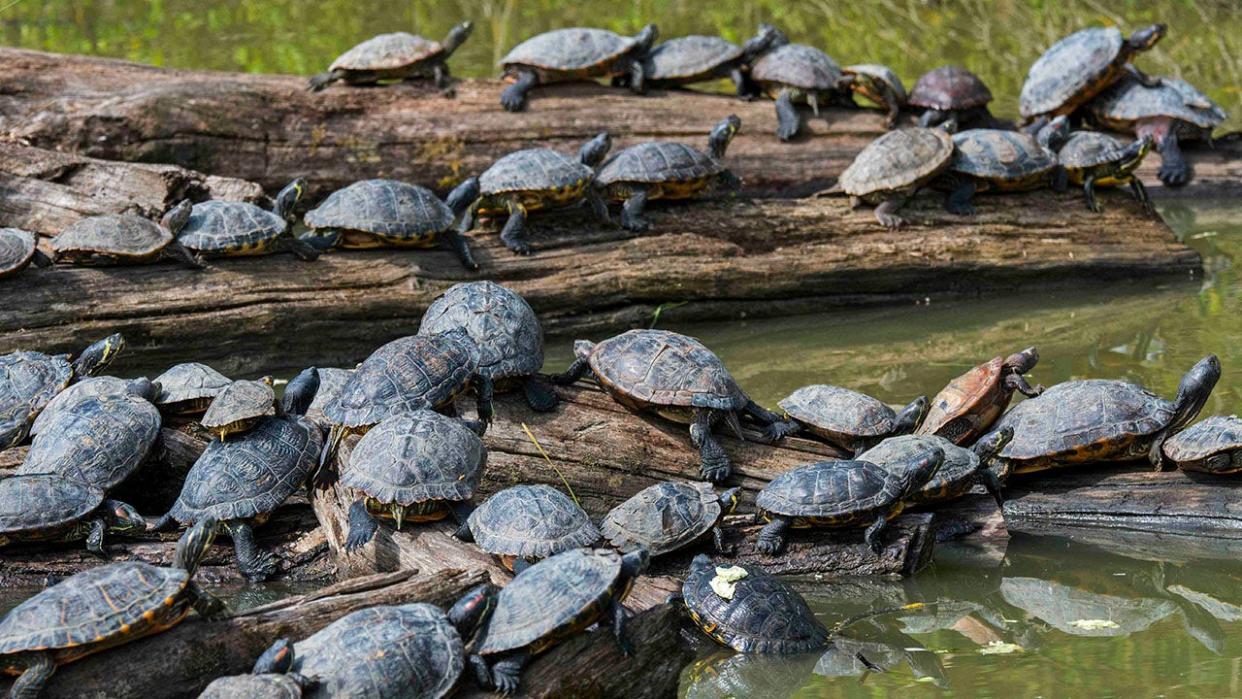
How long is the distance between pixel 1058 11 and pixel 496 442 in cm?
1393

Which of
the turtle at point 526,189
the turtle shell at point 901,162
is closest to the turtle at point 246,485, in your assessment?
the turtle at point 526,189

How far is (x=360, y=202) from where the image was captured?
8.58 meters

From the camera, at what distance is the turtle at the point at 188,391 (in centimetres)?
686

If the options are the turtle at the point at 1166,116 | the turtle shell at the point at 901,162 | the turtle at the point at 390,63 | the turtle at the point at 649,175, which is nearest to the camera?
the turtle at the point at 649,175

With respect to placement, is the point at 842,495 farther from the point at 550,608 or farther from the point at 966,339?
the point at 966,339

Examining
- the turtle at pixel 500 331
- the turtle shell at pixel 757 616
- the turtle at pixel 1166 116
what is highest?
the turtle at pixel 1166 116

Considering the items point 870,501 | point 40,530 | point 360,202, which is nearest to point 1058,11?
point 360,202

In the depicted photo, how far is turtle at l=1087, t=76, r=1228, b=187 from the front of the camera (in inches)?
453

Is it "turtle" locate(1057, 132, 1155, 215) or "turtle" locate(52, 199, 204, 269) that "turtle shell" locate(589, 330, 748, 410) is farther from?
"turtle" locate(1057, 132, 1155, 215)

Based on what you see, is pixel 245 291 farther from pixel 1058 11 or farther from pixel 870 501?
pixel 1058 11

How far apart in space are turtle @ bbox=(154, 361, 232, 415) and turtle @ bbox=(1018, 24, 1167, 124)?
783cm

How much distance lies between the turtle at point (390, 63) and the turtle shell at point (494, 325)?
13.4 feet

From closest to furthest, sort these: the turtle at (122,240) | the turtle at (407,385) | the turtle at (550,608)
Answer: the turtle at (550,608), the turtle at (407,385), the turtle at (122,240)

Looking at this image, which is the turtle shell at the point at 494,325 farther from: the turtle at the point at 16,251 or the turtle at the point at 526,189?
the turtle at the point at 16,251
